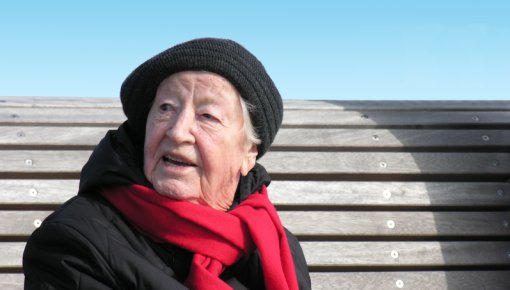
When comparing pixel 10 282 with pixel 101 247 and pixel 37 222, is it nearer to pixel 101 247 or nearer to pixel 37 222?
pixel 37 222

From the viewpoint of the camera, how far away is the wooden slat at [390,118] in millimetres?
4508

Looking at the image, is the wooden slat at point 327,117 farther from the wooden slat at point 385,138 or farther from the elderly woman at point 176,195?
the elderly woman at point 176,195

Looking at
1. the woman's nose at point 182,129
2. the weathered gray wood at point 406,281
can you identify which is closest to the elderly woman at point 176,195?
the woman's nose at point 182,129

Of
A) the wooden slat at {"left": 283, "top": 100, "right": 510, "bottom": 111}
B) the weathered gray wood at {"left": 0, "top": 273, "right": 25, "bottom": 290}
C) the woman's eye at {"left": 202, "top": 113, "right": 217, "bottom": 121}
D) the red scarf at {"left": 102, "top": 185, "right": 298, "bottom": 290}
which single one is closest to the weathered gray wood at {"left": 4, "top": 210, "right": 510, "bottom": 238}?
the weathered gray wood at {"left": 0, "top": 273, "right": 25, "bottom": 290}

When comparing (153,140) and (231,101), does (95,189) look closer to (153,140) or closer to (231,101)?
(153,140)

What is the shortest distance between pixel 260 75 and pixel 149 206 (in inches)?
21.6

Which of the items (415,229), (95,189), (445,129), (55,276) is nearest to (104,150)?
(95,189)

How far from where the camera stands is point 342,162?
13.9 feet

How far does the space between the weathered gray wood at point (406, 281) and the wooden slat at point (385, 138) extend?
0.75 meters

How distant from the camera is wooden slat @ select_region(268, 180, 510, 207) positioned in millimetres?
4082

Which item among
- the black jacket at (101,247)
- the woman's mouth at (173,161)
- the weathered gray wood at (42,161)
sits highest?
the woman's mouth at (173,161)

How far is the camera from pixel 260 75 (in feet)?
8.34

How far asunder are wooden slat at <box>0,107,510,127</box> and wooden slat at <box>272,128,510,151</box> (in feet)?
0.27

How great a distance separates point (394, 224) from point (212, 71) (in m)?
1.89
